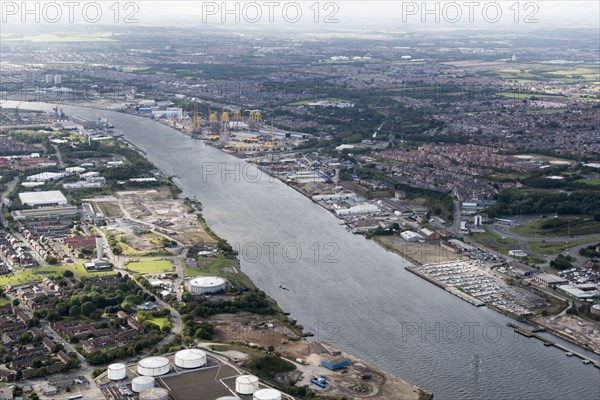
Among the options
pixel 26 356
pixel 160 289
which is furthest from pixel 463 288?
pixel 26 356

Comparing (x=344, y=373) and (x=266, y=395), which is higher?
(x=266, y=395)

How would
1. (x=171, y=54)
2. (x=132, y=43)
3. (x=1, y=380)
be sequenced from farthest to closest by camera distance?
(x=132, y=43) < (x=171, y=54) < (x=1, y=380)

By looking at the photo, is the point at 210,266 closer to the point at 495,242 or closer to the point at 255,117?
the point at 495,242

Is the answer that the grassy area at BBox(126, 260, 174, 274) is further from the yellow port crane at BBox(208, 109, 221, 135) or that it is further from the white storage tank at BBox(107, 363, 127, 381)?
the yellow port crane at BBox(208, 109, 221, 135)

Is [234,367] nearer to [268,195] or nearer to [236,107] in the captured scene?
[268,195]

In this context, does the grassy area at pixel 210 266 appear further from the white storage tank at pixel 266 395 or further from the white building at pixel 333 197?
the white building at pixel 333 197

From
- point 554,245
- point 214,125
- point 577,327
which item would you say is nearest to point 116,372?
point 577,327
